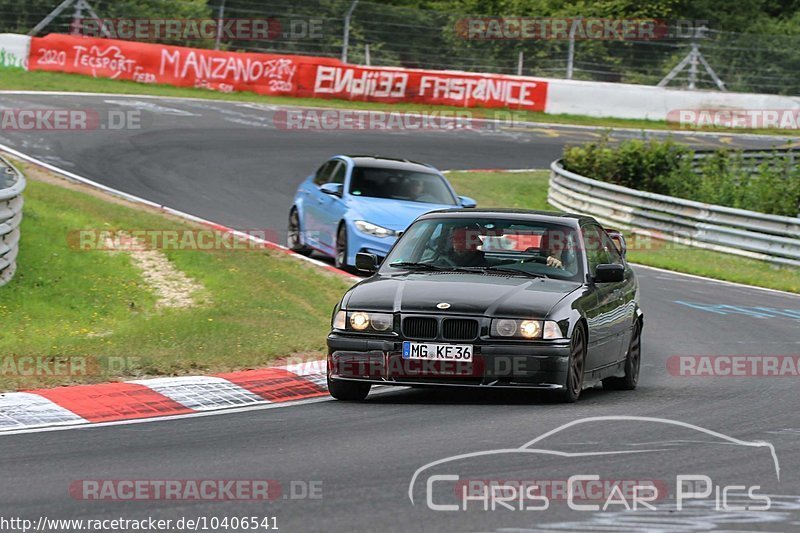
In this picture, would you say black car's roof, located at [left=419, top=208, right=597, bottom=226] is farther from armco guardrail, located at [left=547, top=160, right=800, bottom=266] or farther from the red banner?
the red banner

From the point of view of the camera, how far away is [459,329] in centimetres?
947

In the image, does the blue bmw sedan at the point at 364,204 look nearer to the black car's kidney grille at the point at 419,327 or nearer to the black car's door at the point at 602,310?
the black car's door at the point at 602,310

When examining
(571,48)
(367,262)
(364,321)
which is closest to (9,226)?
(367,262)

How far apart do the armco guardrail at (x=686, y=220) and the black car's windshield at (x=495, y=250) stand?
13174 mm

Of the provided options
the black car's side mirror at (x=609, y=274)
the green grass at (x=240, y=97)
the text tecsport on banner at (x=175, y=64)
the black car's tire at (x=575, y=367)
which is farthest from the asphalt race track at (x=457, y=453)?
the text tecsport on banner at (x=175, y=64)

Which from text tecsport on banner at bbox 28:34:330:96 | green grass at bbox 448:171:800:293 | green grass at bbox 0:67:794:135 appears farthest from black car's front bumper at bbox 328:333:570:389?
text tecsport on banner at bbox 28:34:330:96

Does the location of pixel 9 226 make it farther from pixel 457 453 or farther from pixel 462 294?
pixel 457 453

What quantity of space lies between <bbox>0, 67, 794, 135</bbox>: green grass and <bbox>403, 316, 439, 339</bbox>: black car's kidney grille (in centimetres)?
2575

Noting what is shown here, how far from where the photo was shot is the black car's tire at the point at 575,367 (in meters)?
9.55

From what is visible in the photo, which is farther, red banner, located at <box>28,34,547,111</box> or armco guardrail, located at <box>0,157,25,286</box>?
red banner, located at <box>28,34,547,111</box>

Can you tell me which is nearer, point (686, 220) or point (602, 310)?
point (602, 310)

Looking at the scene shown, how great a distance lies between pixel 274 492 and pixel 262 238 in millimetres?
14714

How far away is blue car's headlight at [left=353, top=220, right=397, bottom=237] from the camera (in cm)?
1750

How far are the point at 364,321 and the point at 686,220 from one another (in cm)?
1659
